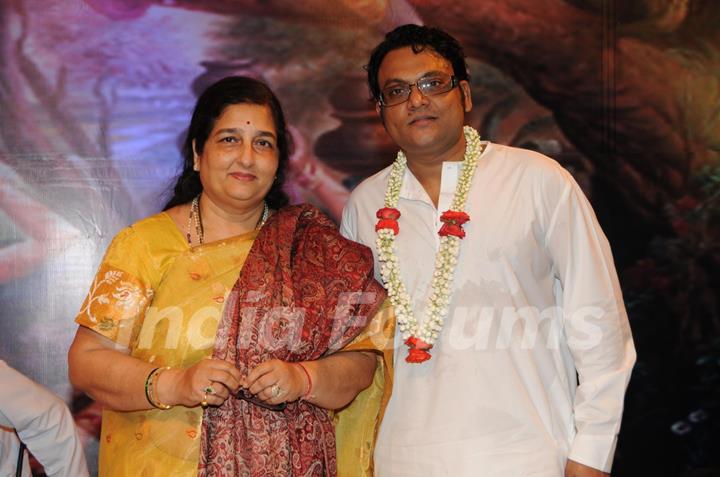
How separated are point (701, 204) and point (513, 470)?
98.1 inches

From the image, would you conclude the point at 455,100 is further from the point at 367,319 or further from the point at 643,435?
the point at 643,435

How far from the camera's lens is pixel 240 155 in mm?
2252

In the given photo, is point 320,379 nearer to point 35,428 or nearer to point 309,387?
point 309,387

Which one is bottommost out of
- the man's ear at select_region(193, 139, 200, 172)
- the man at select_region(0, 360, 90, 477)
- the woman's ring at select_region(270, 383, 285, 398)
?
the man at select_region(0, 360, 90, 477)

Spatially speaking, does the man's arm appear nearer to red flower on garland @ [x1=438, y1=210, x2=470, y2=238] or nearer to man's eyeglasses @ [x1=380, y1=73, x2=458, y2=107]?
red flower on garland @ [x1=438, y1=210, x2=470, y2=238]

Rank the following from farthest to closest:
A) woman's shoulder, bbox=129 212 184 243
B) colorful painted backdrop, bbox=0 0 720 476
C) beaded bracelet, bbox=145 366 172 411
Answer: colorful painted backdrop, bbox=0 0 720 476
woman's shoulder, bbox=129 212 184 243
beaded bracelet, bbox=145 366 172 411

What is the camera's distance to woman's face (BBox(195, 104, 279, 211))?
7.40ft

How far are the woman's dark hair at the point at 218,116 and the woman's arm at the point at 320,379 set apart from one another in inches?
21.9

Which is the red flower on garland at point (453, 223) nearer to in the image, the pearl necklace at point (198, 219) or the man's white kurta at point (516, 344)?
the man's white kurta at point (516, 344)

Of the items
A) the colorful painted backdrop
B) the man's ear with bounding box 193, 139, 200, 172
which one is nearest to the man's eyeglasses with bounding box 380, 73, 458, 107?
the man's ear with bounding box 193, 139, 200, 172

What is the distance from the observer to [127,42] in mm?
3689

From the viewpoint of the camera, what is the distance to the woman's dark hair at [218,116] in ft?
7.54

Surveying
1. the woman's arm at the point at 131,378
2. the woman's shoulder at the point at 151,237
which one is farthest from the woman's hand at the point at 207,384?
the woman's shoulder at the point at 151,237

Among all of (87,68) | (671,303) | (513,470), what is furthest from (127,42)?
(671,303)
